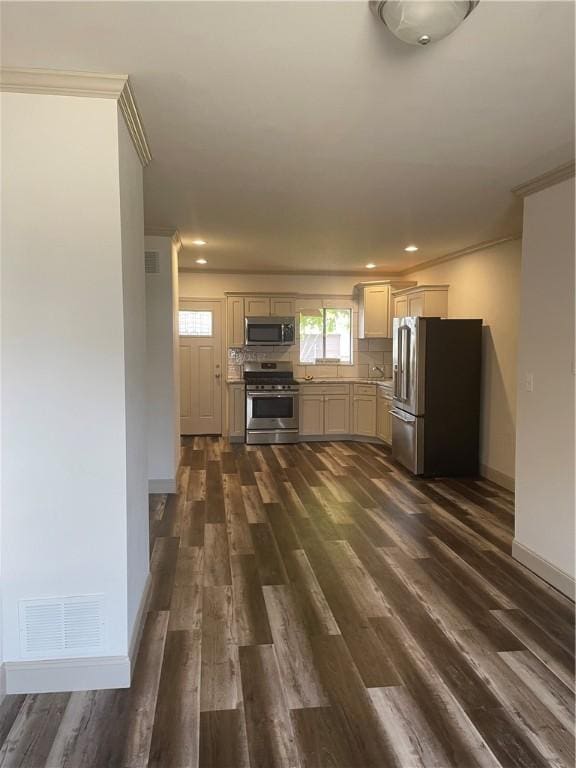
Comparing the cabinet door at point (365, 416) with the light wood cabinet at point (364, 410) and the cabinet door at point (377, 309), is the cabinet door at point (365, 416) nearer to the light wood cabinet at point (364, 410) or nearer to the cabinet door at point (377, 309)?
the light wood cabinet at point (364, 410)

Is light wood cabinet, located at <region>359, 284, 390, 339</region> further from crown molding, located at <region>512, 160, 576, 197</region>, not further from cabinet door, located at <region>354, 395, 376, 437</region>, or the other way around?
crown molding, located at <region>512, 160, 576, 197</region>

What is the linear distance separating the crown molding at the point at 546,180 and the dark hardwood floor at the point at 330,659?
7.79 feet

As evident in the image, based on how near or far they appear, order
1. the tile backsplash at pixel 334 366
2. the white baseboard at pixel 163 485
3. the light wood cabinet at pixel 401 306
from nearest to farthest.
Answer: the white baseboard at pixel 163 485 < the light wood cabinet at pixel 401 306 < the tile backsplash at pixel 334 366

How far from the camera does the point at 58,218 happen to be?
1.99m

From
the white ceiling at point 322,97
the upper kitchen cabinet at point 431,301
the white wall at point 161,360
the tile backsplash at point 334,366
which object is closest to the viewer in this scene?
the white ceiling at point 322,97

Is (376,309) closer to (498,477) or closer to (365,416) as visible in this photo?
(365,416)

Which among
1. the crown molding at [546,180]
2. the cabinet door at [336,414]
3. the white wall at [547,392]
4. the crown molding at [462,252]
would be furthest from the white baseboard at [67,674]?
the cabinet door at [336,414]

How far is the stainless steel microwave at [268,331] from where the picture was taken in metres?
7.29

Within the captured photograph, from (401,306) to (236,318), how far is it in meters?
2.35

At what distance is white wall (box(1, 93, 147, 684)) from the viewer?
1.97 metres

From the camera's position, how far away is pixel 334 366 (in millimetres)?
7836

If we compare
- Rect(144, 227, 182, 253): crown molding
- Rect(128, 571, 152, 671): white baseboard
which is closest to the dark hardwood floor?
Rect(128, 571, 152, 671): white baseboard

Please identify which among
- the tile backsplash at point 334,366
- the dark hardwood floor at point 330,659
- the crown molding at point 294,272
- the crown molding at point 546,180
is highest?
the crown molding at point 294,272

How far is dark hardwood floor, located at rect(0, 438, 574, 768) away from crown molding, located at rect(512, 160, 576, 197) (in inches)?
93.5
